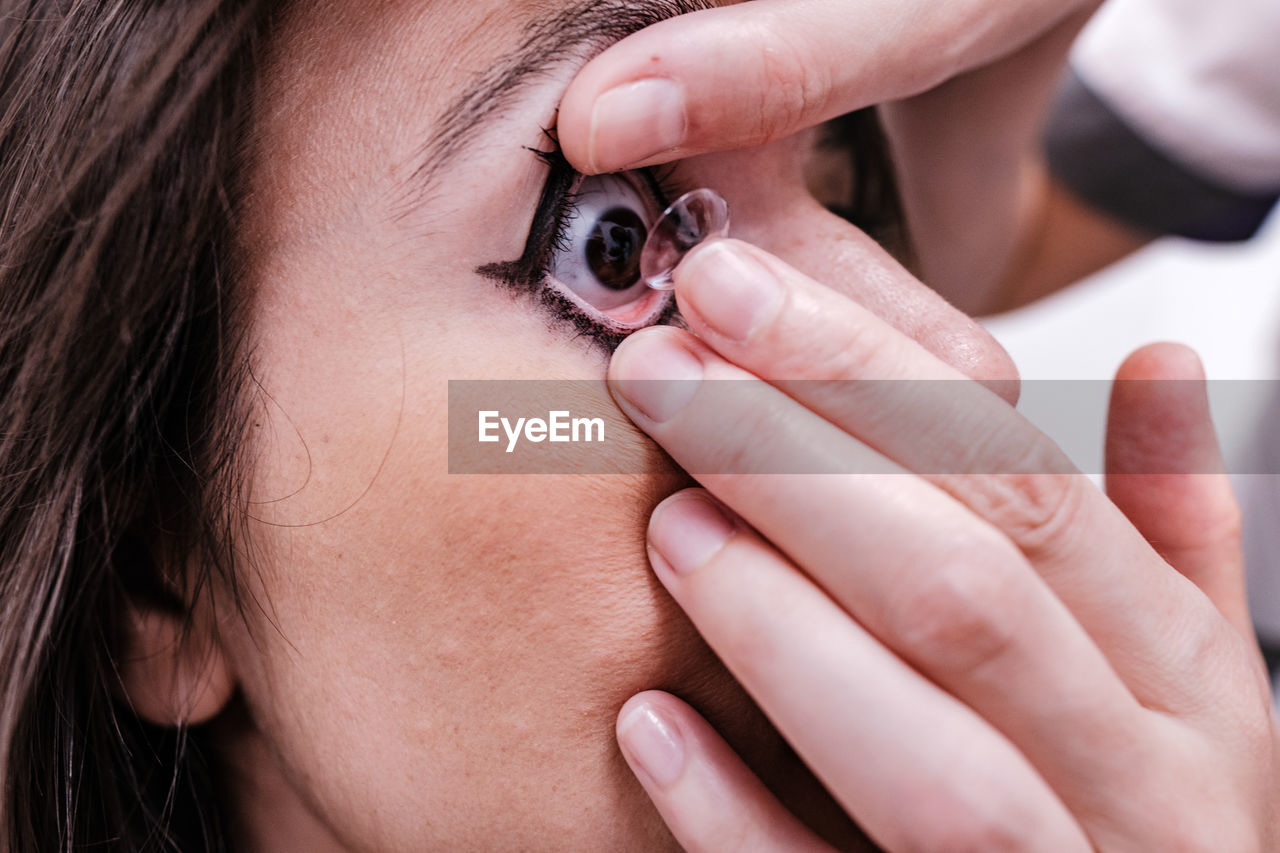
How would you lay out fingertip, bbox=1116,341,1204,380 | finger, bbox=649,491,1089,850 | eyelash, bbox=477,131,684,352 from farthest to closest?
1. fingertip, bbox=1116,341,1204,380
2. eyelash, bbox=477,131,684,352
3. finger, bbox=649,491,1089,850

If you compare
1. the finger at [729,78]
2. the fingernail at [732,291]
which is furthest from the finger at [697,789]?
the finger at [729,78]

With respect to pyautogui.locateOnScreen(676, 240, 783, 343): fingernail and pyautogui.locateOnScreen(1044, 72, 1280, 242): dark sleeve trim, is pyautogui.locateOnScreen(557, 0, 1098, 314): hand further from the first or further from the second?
pyautogui.locateOnScreen(1044, 72, 1280, 242): dark sleeve trim

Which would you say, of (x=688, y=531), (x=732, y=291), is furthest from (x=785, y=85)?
(x=688, y=531)

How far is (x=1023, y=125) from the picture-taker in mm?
1130

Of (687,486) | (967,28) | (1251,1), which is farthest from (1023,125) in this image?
(687,486)

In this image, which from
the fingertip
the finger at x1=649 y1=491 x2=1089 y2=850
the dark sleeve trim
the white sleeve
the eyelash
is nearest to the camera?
the finger at x1=649 y1=491 x2=1089 y2=850

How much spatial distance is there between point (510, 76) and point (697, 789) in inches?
17.3

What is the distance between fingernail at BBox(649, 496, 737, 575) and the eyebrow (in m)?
0.24

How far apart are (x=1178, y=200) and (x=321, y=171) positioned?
4.06 ft

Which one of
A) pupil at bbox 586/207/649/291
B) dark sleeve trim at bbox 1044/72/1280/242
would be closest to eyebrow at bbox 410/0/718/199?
pupil at bbox 586/207/649/291

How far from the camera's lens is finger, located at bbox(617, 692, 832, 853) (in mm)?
535

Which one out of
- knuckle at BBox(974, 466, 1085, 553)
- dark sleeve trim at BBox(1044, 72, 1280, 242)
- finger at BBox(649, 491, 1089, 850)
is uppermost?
knuckle at BBox(974, 466, 1085, 553)

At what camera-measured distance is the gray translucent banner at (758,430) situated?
1.64 ft

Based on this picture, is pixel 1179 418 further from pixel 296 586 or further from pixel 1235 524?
pixel 296 586
